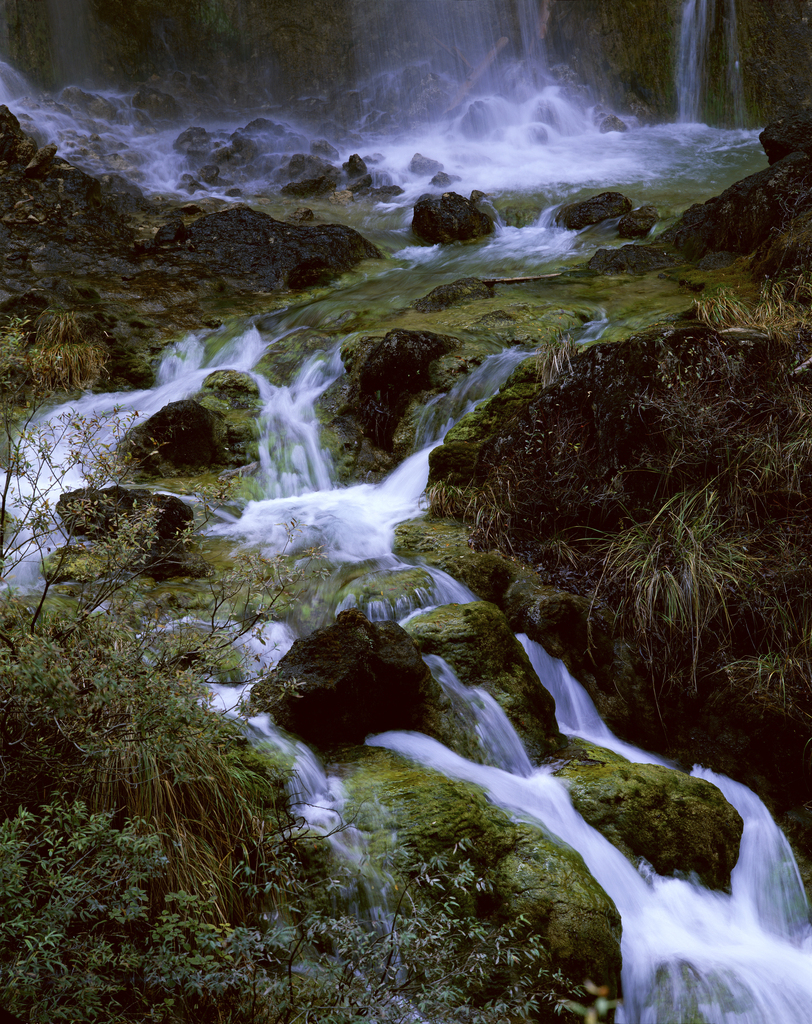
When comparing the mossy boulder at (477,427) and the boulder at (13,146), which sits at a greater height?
the boulder at (13,146)

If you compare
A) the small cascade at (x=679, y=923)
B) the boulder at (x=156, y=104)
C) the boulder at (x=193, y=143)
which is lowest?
the small cascade at (x=679, y=923)

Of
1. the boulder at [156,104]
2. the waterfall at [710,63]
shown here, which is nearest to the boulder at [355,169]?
the boulder at [156,104]

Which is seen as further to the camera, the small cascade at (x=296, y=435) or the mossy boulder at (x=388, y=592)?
the small cascade at (x=296, y=435)

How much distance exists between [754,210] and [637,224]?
2640mm

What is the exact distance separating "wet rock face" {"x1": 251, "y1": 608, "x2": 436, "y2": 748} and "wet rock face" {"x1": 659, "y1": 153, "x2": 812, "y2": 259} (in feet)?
22.8

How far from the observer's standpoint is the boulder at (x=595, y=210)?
40.2 feet

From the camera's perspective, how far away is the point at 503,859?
3.24m

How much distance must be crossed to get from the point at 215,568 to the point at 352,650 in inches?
82.4

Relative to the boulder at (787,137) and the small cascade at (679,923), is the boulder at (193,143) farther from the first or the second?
the small cascade at (679,923)

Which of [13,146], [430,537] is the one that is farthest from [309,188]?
[430,537]

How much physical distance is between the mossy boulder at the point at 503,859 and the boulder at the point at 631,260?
8248mm

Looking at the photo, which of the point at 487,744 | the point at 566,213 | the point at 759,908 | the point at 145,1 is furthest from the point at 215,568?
the point at 145,1

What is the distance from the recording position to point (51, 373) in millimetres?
8227

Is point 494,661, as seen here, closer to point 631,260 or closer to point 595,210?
point 631,260
